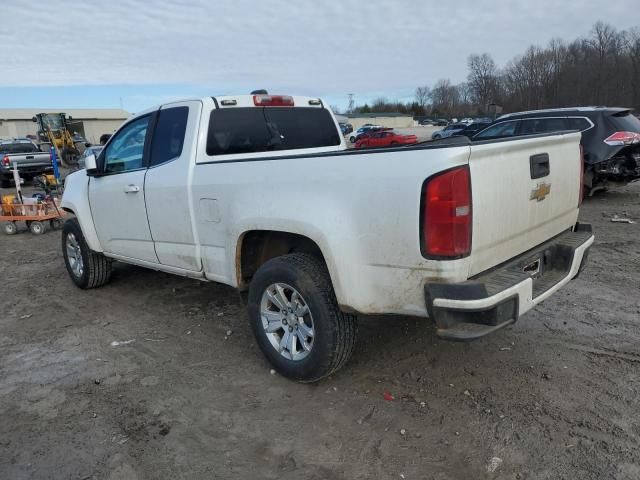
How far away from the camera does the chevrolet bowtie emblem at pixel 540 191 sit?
318 cm

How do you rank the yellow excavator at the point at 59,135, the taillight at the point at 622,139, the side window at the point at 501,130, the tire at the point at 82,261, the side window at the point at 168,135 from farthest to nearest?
the yellow excavator at the point at 59,135 < the side window at the point at 501,130 < the taillight at the point at 622,139 < the tire at the point at 82,261 < the side window at the point at 168,135

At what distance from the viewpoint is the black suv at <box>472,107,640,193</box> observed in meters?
9.20

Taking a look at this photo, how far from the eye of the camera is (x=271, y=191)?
11.1 ft

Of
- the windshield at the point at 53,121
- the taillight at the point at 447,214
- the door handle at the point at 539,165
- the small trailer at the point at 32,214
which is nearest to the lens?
the taillight at the point at 447,214

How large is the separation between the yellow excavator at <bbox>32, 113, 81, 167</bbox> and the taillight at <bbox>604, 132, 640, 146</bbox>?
25848 mm

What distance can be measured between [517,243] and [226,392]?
219 centimetres

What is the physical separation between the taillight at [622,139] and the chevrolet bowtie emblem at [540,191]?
709 centimetres

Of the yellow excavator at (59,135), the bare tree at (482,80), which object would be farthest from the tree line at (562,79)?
the yellow excavator at (59,135)

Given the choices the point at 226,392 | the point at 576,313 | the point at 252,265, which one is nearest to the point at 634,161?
the point at 576,313

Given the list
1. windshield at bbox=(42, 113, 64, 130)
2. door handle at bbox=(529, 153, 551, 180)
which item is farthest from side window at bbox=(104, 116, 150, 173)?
windshield at bbox=(42, 113, 64, 130)

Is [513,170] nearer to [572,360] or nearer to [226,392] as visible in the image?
[572,360]

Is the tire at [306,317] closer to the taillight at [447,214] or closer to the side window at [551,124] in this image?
the taillight at [447,214]

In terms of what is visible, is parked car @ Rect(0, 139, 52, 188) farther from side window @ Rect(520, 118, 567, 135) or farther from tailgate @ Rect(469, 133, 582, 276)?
tailgate @ Rect(469, 133, 582, 276)

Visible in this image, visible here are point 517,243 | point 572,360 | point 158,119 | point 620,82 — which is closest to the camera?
point 517,243
